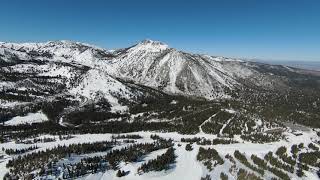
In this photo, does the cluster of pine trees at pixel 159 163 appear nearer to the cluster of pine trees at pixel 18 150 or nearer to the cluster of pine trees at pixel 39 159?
the cluster of pine trees at pixel 39 159

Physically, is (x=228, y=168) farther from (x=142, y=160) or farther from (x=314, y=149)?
(x=314, y=149)

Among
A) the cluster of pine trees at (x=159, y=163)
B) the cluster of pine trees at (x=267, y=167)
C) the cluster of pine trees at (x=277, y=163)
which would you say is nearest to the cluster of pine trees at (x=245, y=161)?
the cluster of pine trees at (x=267, y=167)

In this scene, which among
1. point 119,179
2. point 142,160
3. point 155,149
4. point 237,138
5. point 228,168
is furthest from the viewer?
point 237,138

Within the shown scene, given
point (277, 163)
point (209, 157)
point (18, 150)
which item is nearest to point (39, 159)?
point (18, 150)

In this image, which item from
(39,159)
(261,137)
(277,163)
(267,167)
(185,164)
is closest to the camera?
(185,164)

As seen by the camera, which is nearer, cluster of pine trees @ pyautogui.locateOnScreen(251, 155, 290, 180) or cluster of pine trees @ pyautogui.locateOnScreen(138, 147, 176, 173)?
cluster of pine trees @ pyautogui.locateOnScreen(138, 147, 176, 173)

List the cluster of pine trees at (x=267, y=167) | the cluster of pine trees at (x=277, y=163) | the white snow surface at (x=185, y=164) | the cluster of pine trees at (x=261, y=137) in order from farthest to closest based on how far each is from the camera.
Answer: the cluster of pine trees at (x=261, y=137) < the cluster of pine trees at (x=277, y=163) < the cluster of pine trees at (x=267, y=167) < the white snow surface at (x=185, y=164)

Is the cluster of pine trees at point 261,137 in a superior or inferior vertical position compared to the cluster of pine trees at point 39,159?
inferior

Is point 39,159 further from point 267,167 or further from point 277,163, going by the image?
point 277,163

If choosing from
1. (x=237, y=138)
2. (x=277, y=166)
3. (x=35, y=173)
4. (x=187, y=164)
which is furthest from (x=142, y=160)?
(x=237, y=138)

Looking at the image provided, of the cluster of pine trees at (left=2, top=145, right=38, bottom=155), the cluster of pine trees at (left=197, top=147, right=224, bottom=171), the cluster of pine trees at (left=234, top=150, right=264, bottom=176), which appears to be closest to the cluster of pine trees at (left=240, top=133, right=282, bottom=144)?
the cluster of pine trees at (left=234, top=150, right=264, bottom=176)

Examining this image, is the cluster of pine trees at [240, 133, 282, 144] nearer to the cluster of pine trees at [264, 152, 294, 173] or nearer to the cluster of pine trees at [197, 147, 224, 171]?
the cluster of pine trees at [264, 152, 294, 173]
